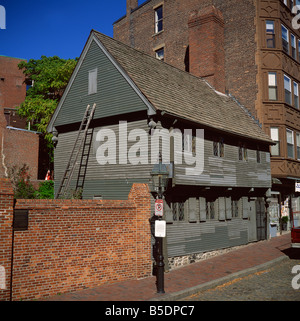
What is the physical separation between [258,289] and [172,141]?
6.34 m

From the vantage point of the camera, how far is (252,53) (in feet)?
75.0

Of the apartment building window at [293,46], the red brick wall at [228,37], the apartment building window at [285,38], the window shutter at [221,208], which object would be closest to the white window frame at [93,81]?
the window shutter at [221,208]

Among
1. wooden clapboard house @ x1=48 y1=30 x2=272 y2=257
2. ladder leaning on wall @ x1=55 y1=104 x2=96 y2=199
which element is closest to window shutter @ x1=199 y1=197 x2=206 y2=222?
wooden clapboard house @ x1=48 y1=30 x2=272 y2=257

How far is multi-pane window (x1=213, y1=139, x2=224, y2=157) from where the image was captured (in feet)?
55.7

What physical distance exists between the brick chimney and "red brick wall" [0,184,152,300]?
12538 millimetres

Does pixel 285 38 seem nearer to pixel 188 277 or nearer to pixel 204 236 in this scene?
pixel 204 236

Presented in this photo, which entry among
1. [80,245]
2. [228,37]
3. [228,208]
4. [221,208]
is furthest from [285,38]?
[80,245]

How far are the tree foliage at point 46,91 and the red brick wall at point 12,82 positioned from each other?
1180 cm

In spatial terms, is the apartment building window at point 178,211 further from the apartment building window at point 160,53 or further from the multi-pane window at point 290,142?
the apartment building window at point 160,53

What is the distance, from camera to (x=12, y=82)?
4681 centimetres

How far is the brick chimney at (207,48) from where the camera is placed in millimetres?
22641
